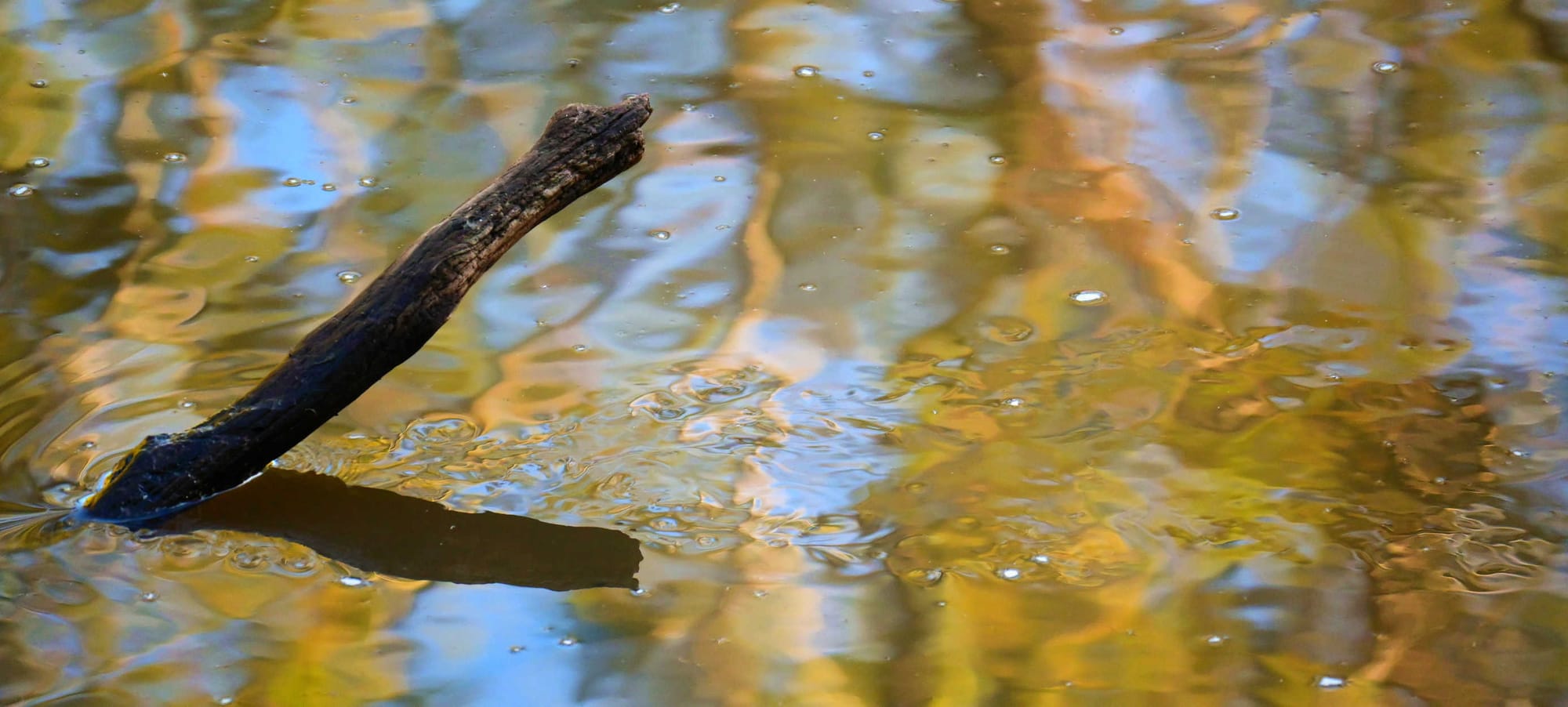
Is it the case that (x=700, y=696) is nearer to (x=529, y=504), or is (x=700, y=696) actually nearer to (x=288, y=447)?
(x=529, y=504)

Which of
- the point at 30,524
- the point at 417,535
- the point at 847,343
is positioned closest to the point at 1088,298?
the point at 847,343

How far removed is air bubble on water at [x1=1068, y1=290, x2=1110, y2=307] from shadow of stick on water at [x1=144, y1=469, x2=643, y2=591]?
2.54ft

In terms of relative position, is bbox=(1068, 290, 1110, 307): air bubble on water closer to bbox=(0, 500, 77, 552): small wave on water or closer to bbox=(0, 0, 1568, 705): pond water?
bbox=(0, 0, 1568, 705): pond water

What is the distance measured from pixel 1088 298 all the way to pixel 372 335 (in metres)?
0.99

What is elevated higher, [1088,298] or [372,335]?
[372,335]

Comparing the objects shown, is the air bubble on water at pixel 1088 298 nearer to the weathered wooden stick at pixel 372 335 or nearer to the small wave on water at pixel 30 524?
the weathered wooden stick at pixel 372 335

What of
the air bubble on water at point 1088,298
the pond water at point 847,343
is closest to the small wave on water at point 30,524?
the pond water at point 847,343

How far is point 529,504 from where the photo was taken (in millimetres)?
1558

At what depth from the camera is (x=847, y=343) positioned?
6.17 feet

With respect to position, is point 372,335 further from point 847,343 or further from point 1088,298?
point 1088,298

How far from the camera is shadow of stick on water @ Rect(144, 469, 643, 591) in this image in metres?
1.48

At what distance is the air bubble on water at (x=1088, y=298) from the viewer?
1.96 m

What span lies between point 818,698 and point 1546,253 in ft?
4.46

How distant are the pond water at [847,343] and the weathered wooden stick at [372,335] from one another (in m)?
0.07
